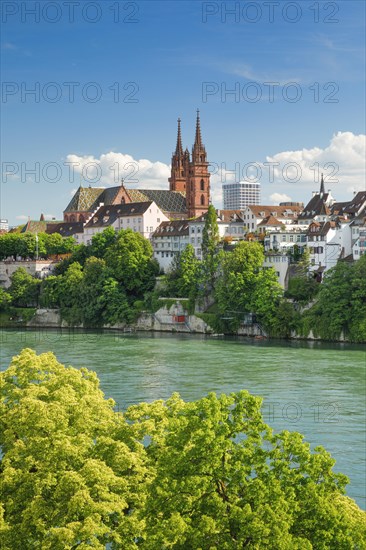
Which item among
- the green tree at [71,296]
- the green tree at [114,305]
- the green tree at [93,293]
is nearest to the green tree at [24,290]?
the green tree at [71,296]

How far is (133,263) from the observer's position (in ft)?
308

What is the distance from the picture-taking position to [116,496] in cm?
1733

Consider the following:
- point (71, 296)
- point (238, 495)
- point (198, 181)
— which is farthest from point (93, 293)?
point (238, 495)

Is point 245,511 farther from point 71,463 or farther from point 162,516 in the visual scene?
point 71,463

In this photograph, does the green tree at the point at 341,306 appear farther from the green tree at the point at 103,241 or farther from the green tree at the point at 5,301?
the green tree at the point at 5,301

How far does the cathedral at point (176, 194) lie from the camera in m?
117

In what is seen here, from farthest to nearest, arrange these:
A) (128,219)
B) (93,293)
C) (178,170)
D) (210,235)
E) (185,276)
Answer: (178,170) < (128,219) < (93,293) < (210,235) < (185,276)

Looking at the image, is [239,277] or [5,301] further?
[5,301]

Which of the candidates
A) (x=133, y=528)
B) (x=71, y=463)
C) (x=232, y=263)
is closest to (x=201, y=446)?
(x=133, y=528)

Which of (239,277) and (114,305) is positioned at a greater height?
(239,277)

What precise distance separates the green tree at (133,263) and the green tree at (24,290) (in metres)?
10.8

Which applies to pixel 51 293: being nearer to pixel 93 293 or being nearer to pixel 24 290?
pixel 24 290

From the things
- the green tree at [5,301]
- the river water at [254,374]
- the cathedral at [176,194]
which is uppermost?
the cathedral at [176,194]

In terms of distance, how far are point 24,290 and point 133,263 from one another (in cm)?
1623
